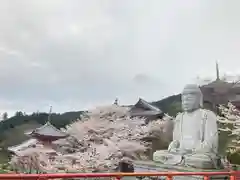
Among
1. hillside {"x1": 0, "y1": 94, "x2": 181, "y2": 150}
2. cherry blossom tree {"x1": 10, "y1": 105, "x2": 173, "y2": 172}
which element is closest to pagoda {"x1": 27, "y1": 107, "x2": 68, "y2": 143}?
cherry blossom tree {"x1": 10, "y1": 105, "x2": 173, "y2": 172}

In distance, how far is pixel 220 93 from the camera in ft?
32.6

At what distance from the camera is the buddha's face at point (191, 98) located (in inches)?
328

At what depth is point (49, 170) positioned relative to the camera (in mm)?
9172

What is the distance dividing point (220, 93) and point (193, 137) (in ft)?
8.27

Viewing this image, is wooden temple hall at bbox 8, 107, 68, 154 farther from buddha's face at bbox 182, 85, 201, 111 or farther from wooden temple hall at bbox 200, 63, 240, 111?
wooden temple hall at bbox 200, 63, 240, 111

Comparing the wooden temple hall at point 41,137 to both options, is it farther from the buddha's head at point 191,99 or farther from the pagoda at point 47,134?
the buddha's head at point 191,99

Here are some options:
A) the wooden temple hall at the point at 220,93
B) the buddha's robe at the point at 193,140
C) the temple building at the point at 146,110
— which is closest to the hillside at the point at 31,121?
the temple building at the point at 146,110

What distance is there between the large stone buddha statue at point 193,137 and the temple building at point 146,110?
78.9 inches

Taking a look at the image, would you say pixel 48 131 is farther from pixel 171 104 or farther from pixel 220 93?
pixel 220 93

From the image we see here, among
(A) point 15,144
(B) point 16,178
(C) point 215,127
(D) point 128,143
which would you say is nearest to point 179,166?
(C) point 215,127

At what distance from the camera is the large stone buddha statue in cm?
730

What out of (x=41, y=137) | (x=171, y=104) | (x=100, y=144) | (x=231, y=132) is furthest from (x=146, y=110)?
(x=41, y=137)

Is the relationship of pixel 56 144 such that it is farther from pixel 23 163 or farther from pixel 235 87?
pixel 235 87

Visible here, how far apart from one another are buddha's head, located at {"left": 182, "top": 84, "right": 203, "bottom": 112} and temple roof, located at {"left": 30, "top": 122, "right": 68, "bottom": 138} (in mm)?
4243
